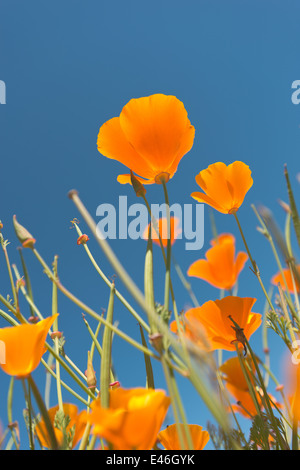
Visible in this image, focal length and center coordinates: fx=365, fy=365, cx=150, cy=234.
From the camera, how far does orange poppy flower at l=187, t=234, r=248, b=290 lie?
→ 2.82 feet

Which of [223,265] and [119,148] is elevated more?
[119,148]

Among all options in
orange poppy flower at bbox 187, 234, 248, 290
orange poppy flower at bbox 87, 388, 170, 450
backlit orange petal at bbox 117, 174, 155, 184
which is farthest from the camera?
orange poppy flower at bbox 187, 234, 248, 290

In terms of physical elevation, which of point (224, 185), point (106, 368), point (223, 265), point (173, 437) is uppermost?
point (224, 185)

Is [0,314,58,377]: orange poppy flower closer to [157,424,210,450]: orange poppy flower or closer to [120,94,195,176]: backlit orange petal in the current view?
[157,424,210,450]: orange poppy flower

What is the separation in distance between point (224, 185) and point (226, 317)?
0.28m

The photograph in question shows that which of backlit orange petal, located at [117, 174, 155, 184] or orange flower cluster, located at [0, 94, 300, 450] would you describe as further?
backlit orange petal, located at [117, 174, 155, 184]

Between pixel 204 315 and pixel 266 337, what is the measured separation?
0.67 feet

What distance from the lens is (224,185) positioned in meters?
0.75

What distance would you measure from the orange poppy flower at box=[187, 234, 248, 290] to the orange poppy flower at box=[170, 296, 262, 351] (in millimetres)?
225

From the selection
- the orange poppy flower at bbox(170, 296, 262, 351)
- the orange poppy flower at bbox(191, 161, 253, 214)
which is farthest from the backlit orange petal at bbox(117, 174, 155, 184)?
the orange poppy flower at bbox(170, 296, 262, 351)

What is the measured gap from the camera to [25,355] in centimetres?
38

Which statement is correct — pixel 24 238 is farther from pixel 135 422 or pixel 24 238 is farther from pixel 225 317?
pixel 225 317

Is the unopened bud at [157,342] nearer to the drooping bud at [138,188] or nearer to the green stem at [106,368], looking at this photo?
the green stem at [106,368]

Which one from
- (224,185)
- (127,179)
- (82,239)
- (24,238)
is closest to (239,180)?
(224,185)
